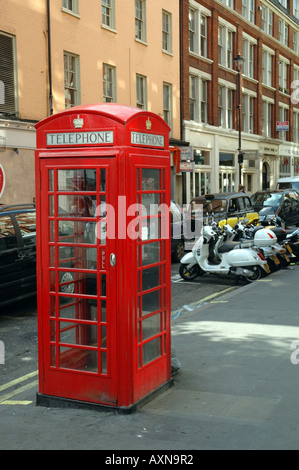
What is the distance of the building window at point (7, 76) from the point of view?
18.5m

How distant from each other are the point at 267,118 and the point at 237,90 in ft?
25.4

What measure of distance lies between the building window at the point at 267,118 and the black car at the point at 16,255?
117ft

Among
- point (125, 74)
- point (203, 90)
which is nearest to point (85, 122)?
point (125, 74)

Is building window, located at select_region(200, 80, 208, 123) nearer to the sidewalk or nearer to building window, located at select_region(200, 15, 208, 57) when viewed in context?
building window, located at select_region(200, 15, 208, 57)

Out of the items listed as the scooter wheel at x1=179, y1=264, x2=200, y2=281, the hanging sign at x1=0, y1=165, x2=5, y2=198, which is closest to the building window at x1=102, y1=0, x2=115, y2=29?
the hanging sign at x1=0, y1=165, x2=5, y2=198

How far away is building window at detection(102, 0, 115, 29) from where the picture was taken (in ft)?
77.4

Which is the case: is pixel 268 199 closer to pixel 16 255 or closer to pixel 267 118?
pixel 16 255

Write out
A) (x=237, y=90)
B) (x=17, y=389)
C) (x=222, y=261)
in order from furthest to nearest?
(x=237, y=90) < (x=222, y=261) < (x=17, y=389)

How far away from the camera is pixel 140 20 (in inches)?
1029

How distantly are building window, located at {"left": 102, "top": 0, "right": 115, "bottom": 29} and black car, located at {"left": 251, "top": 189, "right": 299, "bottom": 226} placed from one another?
9.30 m

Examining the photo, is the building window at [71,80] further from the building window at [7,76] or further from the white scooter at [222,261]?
the white scooter at [222,261]

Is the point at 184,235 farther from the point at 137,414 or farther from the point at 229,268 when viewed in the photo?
the point at 137,414

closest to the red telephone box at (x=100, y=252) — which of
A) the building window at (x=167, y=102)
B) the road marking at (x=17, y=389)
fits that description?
the road marking at (x=17, y=389)

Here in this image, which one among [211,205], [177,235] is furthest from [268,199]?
[177,235]
